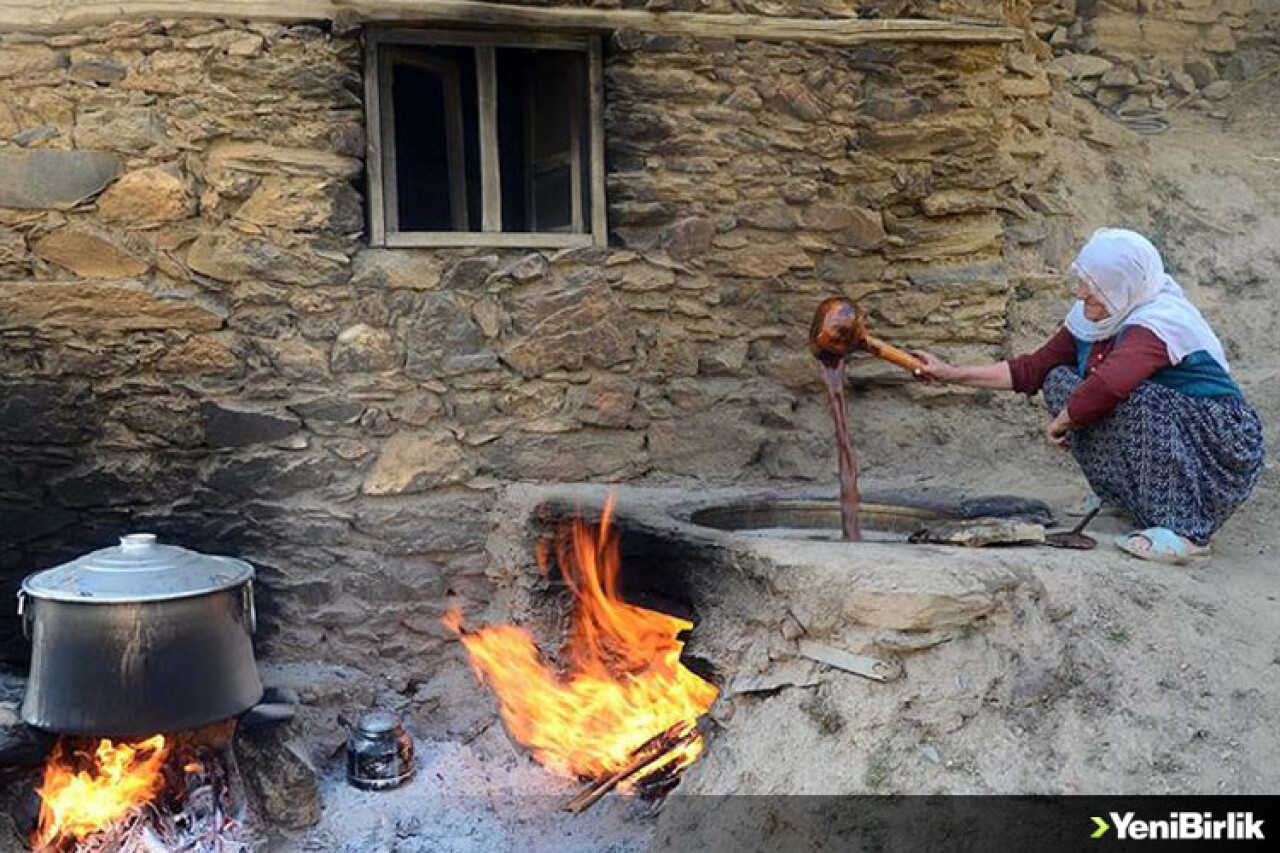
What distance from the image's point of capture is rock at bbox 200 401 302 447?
4.75 metres

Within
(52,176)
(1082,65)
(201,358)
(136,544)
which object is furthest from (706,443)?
(1082,65)

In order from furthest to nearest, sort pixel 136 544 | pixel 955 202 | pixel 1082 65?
pixel 1082 65 < pixel 955 202 < pixel 136 544

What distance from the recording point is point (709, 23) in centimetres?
503

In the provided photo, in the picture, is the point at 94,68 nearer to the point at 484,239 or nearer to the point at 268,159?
the point at 268,159

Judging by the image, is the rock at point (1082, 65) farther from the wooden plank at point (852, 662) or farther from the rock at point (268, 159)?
the wooden plank at point (852, 662)

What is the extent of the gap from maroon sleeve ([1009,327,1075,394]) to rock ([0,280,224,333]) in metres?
3.02

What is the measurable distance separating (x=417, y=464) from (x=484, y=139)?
1.32 meters

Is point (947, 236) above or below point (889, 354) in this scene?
above

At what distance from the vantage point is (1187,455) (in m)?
4.05

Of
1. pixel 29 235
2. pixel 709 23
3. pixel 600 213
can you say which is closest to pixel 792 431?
pixel 600 213

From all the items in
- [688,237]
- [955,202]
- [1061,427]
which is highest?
[955,202]

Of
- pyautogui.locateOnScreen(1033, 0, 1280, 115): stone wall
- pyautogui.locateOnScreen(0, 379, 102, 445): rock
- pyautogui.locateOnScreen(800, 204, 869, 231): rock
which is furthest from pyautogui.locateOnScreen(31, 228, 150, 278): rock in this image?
pyautogui.locateOnScreen(1033, 0, 1280, 115): stone wall

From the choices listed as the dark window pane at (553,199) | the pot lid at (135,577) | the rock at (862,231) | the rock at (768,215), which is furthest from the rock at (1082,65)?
the pot lid at (135,577)

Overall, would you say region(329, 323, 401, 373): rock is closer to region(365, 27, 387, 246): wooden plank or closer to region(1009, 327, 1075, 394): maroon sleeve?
region(365, 27, 387, 246): wooden plank
